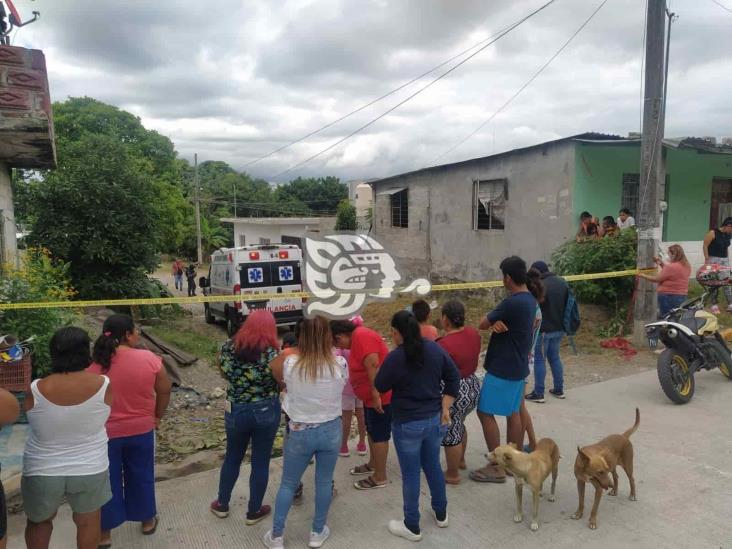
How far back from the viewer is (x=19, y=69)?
6016 mm

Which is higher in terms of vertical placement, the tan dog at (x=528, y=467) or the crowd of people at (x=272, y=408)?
the crowd of people at (x=272, y=408)

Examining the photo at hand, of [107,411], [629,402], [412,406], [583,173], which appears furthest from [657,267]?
[107,411]

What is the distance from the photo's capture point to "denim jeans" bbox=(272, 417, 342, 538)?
314 cm

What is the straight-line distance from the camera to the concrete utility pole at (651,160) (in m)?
7.66

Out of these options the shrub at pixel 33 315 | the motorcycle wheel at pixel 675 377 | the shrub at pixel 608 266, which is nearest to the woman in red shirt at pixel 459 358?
the motorcycle wheel at pixel 675 377

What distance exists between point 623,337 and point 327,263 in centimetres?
795

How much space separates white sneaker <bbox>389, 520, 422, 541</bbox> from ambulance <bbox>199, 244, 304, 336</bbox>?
9.05 m

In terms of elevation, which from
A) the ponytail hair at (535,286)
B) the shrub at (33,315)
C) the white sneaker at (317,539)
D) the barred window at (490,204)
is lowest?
the white sneaker at (317,539)

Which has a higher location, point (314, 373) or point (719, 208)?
point (719, 208)

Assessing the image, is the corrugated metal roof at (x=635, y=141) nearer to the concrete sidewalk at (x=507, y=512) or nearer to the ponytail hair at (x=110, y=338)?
the concrete sidewalk at (x=507, y=512)

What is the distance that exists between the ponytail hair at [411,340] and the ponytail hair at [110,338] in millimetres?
1656

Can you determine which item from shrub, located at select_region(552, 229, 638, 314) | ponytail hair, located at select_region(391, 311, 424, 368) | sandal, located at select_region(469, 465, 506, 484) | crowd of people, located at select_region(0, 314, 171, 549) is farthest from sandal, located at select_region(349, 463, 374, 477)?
shrub, located at select_region(552, 229, 638, 314)

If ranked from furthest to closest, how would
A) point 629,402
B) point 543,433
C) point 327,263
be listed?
point 327,263, point 629,402, point 543,433

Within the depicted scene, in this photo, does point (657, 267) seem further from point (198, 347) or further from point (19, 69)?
point (19, 69)
